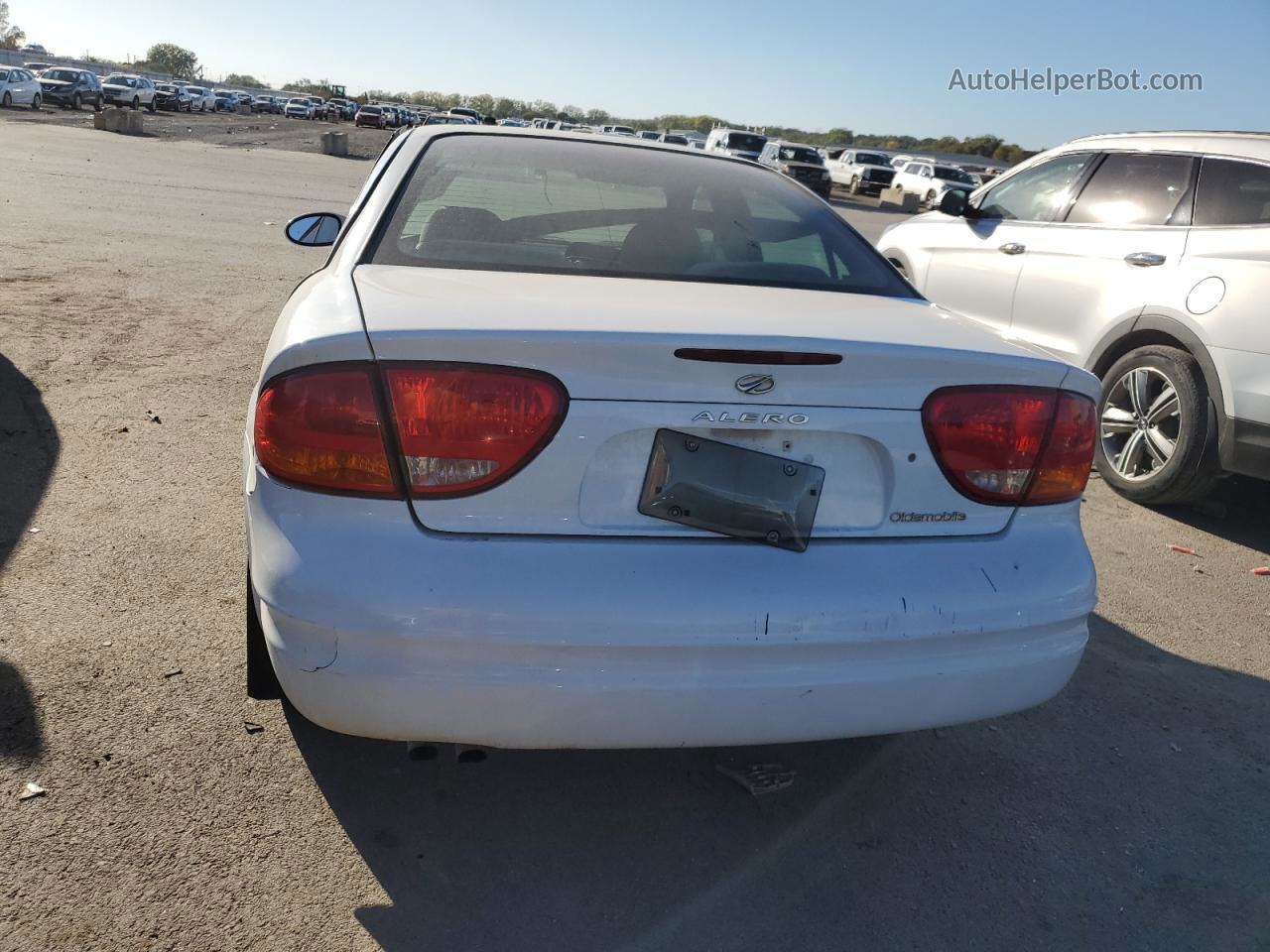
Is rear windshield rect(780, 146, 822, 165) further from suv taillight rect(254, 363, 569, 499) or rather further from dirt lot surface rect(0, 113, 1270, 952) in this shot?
suv taillight rect(254, 363, 569, 499)

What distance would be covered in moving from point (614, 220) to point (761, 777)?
69.4 inches

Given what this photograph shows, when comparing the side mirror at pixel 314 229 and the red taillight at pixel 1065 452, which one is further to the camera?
the side mirror at pixel 314 229

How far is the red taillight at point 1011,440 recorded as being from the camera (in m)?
2.31

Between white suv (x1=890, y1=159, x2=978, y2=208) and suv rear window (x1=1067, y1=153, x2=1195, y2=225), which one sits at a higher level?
white suv (x1=890, y1=159, x2=978, y2=208)

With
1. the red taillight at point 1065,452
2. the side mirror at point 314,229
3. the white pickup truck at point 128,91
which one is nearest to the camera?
the red taillight at point 1065,452

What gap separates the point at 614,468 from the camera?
2107 mm

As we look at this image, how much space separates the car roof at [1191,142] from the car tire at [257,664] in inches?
210

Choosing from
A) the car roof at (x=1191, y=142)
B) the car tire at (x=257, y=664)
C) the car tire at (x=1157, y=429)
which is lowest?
the car tire at (x=257, y=664)

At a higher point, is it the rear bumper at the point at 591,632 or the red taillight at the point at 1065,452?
the red taillight at the point at 1065,452

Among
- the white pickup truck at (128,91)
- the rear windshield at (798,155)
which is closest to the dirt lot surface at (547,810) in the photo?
the rear windshield at (798,155)

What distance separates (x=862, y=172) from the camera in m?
43.9

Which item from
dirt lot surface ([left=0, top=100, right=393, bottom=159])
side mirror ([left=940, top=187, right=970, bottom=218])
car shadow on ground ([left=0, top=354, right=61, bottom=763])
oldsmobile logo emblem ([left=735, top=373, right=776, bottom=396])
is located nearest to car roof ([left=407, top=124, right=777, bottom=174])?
oldsmobile logo emblem ([left=735, top=373, right=776, bottom=396])

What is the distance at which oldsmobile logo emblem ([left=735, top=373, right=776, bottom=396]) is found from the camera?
212 cm

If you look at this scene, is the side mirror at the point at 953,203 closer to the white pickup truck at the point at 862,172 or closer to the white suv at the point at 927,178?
the white suv at the point at 927,178
